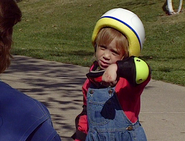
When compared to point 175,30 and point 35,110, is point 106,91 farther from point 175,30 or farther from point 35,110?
point 175,30

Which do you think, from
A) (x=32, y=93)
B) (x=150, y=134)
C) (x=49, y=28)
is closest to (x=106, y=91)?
(x=150, y=134)

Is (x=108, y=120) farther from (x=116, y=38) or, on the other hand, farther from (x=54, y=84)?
(x=54, y=84)

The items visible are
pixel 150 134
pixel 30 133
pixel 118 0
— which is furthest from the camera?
pixel 118 0

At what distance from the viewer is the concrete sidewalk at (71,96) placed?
18.2 ft

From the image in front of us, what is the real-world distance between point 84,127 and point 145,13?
17938 mm

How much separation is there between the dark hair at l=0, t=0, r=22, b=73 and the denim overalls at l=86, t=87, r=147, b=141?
127 centimetres

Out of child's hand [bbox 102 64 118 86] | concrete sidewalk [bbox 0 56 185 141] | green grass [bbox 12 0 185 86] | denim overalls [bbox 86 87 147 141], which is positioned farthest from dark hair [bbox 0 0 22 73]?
green grass [bbox 12 0 185 86]

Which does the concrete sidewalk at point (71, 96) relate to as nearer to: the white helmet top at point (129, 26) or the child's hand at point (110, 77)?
the white helmet top at point (129, 26)

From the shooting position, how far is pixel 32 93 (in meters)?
7.11

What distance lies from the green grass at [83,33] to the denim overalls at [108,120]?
18.3 ft

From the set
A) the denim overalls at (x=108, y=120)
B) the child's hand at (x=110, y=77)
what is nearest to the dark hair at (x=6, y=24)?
the child's hand at (x=110, y=77)

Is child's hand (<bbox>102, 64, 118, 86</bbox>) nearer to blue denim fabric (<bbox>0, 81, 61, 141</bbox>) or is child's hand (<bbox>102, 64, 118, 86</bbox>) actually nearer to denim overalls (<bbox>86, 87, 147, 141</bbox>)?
denim overalls (<bbox>86, 87, 147, 141</bbox>)

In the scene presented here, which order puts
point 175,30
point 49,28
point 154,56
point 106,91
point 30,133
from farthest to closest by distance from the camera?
point 49,28, point 175,30, point 154,56, point 106,91, point 30,133

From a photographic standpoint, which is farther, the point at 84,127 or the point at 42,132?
the point at 84,127
